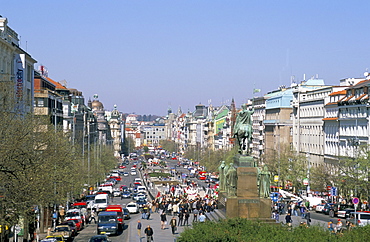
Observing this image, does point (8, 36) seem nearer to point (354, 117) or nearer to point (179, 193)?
point (179, 193)

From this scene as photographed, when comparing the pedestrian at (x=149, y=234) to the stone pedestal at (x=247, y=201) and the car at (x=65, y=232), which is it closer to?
the car at (x=65, y=232)

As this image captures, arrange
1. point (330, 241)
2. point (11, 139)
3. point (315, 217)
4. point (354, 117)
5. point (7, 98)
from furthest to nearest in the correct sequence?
1. point (354, 117)
2. point (315, 217)
3. point (7, 98)
4. point (11, 139)
5. point (330, 241)

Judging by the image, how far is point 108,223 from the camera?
165 feet

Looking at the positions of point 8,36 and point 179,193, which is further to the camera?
point 179,193

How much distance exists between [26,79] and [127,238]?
29961 mm

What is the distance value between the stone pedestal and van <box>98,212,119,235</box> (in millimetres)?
17680

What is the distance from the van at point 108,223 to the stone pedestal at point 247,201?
17.7 metres

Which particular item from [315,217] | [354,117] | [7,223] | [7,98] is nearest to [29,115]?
[7,98]

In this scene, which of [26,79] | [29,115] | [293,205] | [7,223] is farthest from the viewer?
[26,79]

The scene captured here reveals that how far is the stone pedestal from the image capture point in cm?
3275

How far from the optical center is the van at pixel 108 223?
163 feet

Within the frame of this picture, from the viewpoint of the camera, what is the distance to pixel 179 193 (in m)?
86.8

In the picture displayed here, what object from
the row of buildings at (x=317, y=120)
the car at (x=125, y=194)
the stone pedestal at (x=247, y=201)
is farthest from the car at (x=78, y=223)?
the car at (x=125, y=194)

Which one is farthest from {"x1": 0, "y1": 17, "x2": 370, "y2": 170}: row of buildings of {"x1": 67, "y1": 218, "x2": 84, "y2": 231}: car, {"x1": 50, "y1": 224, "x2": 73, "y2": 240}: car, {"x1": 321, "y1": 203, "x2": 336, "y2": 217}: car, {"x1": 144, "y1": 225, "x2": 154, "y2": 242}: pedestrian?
{"x1": 321, "y1": 203, "x2": 336, "y2": 217}: car
